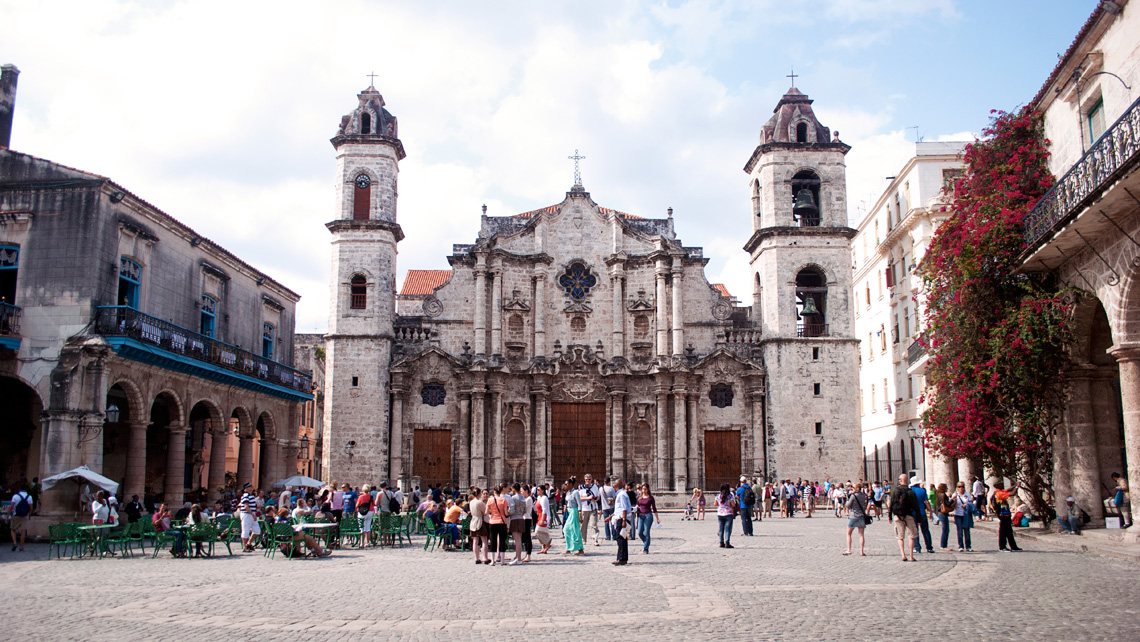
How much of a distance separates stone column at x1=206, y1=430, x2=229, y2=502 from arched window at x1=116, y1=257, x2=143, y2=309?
6.17m

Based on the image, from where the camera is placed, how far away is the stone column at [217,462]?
29.3m

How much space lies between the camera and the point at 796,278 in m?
38.8

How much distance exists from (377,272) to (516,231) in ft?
21.5

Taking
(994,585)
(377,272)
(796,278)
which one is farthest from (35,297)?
(796,278)

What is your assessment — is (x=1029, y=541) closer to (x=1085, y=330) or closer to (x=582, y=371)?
(x=1085, y=330)

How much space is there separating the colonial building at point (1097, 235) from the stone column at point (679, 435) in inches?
708

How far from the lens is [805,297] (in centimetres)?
3881

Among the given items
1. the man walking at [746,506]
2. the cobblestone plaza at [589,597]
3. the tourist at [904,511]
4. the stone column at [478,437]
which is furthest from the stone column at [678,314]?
Answer: the tourist at [904,511]

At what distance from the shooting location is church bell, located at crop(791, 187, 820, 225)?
38438 millimetres

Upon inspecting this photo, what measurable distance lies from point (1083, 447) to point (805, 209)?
20746mm

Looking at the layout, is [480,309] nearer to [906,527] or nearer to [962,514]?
[962,514]

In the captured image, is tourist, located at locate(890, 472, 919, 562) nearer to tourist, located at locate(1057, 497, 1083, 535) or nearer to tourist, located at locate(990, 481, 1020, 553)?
tourist, located at locate(990, 481, 1020, 553)

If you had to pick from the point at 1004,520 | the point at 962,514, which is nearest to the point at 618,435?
the point at 962,514

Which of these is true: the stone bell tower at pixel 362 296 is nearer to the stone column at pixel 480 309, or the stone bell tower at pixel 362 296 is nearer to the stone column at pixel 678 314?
the stone column at pixel 480 309
